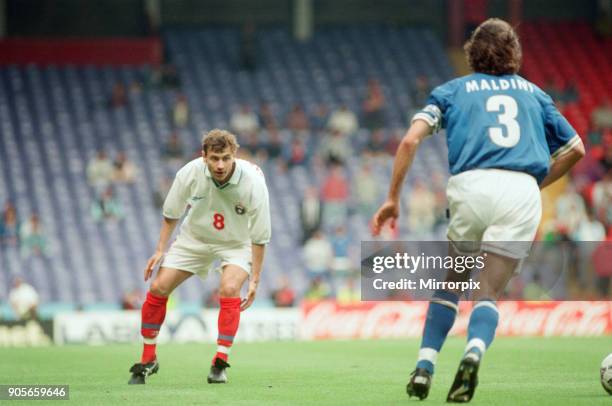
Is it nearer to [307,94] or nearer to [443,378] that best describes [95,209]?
[307,94]

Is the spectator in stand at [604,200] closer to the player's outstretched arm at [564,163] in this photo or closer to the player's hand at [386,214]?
the player's outstretched arm at [564,163]

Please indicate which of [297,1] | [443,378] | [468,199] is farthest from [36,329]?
[297,1]

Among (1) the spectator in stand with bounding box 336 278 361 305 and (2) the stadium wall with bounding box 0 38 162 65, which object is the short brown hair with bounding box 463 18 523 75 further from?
(2) the stadium wall with bounding box 0 38 162 65

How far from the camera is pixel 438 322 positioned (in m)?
7.59

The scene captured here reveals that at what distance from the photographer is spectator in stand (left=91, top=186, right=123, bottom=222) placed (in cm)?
2672

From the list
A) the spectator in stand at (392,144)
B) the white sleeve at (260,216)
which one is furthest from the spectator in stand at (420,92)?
the white sleeve at (260,216)

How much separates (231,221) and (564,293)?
47.0 feet

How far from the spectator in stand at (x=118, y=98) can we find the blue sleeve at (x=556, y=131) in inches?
939

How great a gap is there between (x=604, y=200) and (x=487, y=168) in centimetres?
1777

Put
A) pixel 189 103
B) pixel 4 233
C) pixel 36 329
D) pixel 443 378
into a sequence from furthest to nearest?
pixel 189 103 → pixel 4 233 → pixel 36 329 → pixel 443 378

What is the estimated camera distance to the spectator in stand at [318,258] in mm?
24938

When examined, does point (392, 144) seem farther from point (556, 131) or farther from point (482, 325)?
point (482, 325)

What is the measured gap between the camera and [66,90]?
31.3 metres

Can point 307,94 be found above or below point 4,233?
above
